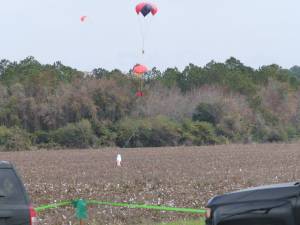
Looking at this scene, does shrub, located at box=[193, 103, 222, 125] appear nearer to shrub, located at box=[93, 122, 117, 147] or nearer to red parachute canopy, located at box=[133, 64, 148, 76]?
shrub, located at box=[93, 122, 117, 147]

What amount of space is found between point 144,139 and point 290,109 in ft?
105

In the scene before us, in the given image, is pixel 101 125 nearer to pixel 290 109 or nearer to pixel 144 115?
pixel 144 115

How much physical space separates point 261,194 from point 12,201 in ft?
9.69

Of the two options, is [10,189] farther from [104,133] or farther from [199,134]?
[199,134]

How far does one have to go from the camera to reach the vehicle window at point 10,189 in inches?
355

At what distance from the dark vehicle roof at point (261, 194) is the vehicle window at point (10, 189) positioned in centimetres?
230

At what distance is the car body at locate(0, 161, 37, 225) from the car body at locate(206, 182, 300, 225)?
218 cm

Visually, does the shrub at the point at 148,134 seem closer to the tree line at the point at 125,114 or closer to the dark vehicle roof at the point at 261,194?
the tree line at the point at 125,114

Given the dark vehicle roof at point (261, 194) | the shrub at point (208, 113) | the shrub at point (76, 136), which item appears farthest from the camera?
the shrub at point (208, 113)

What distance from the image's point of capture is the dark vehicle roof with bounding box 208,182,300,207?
26.0 ft

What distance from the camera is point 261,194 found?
8.16 m

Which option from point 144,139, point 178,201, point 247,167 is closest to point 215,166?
point 247,167

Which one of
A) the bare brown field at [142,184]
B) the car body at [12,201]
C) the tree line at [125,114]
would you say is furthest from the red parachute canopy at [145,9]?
the tree line at [125,114]

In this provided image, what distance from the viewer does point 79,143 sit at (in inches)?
2842
